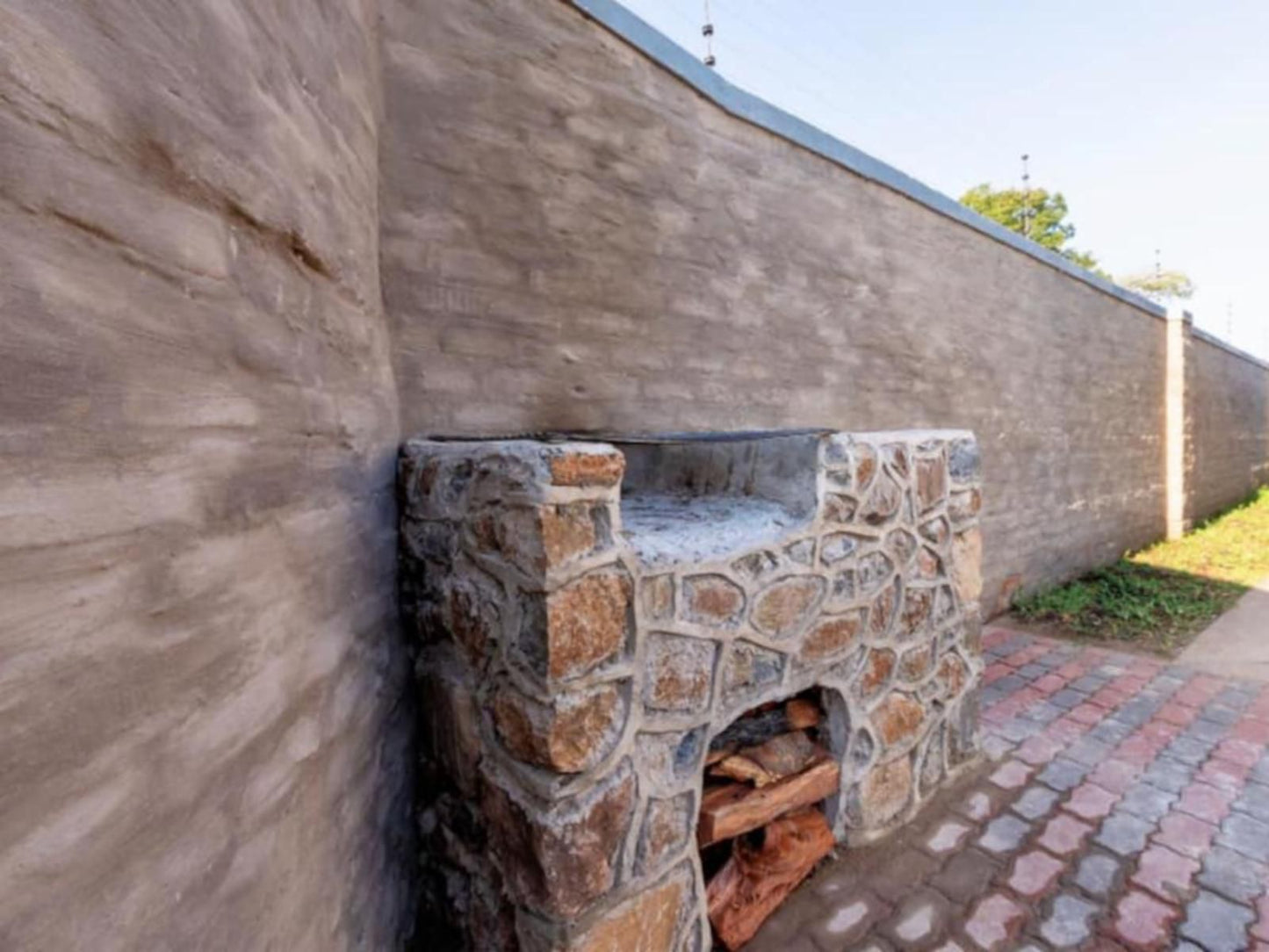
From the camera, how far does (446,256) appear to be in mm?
2150

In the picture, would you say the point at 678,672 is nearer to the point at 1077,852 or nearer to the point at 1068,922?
the point at 1068,922

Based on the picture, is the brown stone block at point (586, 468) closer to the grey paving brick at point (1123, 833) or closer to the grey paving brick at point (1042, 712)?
the grey paving brick at point (1123, 833)

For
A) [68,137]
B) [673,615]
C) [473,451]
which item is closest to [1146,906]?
[673,615]

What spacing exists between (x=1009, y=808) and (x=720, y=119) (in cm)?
323

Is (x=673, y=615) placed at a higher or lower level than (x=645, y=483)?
lower

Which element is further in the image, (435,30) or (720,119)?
(720,119)

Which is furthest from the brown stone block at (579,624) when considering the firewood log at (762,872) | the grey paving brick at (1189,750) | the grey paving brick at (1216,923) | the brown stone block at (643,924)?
the grey paving brick at (1189,750)

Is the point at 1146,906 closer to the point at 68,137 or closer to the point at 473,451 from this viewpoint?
the point at 473,451

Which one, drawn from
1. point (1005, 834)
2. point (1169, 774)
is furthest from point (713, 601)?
point (1169, 774)

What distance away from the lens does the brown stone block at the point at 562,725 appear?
1.32 m

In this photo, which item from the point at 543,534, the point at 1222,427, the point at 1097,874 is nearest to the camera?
the point at 543,534

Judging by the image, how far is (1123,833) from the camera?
2.18 meters

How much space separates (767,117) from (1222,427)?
985cm

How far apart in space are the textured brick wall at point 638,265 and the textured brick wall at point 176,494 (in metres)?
0.66
